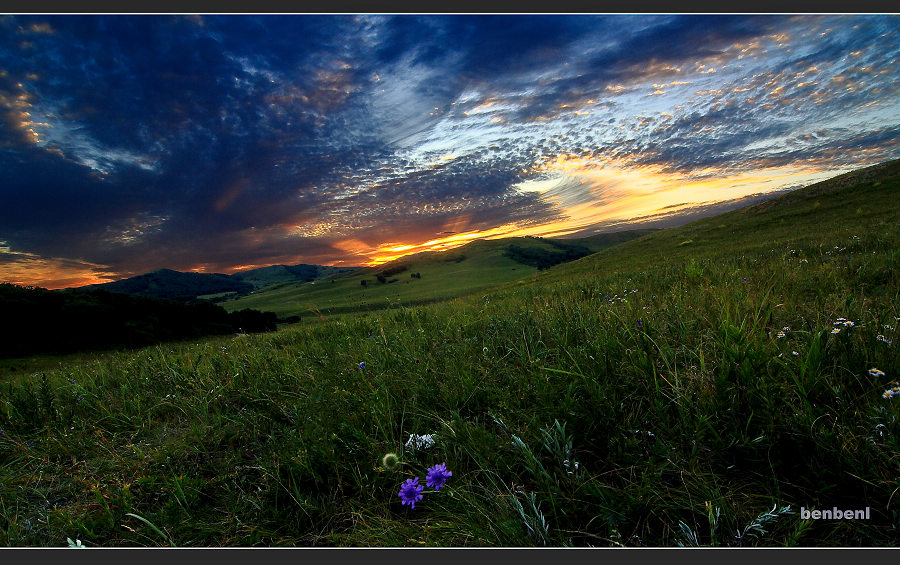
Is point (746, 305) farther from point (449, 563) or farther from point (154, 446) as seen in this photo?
point (154, 446)

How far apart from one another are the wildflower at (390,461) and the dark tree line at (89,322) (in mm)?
23576

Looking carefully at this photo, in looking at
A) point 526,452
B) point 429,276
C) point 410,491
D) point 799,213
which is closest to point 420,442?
point 410,491

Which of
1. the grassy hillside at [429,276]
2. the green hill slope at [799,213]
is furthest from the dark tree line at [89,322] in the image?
the grassy hillside at [429,276]

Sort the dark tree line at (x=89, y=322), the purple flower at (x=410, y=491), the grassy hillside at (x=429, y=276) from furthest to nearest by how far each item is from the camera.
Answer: the grassy hillside at (x=429, y=276)
the dark tree line at (x=89, y=322)
the purple flower at (x=410, y=491)

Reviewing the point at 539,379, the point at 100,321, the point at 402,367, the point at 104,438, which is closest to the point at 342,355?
the point at 402,367

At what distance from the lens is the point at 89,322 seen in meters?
28.1

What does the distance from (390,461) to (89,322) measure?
38654mm

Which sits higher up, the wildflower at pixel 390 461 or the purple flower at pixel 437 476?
the purple flower at pixel 437 476

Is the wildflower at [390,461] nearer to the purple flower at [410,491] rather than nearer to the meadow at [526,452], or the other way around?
the meadow at [526,452]

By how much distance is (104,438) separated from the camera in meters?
2.98

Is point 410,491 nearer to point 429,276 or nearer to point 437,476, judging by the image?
point 437,476

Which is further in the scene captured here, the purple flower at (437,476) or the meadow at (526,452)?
the purple flower at (437,476)

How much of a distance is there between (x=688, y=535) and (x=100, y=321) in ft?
132

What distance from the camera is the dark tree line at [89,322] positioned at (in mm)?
25766
